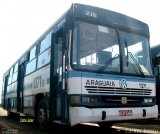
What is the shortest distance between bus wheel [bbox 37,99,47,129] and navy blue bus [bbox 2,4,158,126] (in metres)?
0.04

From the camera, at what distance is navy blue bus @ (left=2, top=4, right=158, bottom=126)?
6.92m

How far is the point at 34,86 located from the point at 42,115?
5.69 feet

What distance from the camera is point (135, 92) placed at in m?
7.72

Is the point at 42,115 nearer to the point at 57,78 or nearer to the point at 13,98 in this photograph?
the point at 57,78

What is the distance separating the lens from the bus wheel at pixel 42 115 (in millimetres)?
8906

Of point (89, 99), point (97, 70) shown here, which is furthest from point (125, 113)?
point (97, 70)

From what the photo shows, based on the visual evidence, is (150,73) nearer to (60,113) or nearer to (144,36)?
(144,36)

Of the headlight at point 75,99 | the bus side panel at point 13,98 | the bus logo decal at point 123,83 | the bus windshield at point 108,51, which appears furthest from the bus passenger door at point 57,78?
the bus side panel at point 13,98

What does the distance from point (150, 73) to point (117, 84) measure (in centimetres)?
139

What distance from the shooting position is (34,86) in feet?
34.8

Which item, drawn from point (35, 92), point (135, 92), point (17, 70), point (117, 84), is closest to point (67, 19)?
point (117, 84)

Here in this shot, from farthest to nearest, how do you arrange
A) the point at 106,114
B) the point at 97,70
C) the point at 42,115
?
the point at 42,115
the point at 97,70
the point at 106,114

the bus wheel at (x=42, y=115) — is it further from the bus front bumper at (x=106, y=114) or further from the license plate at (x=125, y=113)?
the license plate at (x=125, y=113)

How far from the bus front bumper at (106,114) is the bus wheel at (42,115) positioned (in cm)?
224
